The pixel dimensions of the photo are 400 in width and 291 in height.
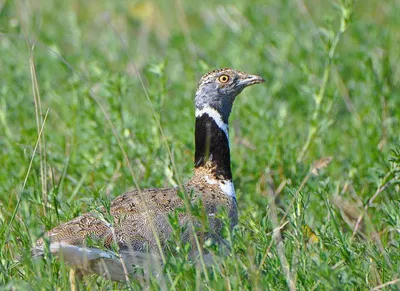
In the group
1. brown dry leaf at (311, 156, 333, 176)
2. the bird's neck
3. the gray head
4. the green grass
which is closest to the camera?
the green grass

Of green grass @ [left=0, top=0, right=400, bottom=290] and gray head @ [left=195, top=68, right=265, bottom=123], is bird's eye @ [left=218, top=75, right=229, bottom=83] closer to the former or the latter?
gray head @ [left=195, top=68, right=265, bottom=123]

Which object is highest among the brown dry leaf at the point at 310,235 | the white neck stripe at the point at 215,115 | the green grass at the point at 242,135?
the white neck stripe at the point at 215,115

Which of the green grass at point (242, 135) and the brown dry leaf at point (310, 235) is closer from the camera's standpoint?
the green grass at point (242, 135)

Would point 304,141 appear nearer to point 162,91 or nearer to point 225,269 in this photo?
point 162,91

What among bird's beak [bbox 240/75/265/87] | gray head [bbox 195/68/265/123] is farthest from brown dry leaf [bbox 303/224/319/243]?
bird's beak [bbox 240/75/265/87]

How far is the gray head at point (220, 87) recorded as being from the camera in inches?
212

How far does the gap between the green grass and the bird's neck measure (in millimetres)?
224

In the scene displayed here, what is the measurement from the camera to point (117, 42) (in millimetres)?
8312

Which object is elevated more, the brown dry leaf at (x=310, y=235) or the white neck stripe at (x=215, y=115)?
the white neck stripe at (x=215, y=115)

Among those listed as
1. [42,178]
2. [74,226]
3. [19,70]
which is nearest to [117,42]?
[19,70]

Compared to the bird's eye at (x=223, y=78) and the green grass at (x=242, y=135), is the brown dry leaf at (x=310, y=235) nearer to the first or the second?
the green grass at (x=242, y=135)

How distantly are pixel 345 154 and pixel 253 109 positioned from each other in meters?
0.72

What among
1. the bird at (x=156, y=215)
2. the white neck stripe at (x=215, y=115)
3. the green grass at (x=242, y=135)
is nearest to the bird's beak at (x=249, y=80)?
the bird at (x=156, y=215)

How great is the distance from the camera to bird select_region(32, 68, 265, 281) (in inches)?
174
